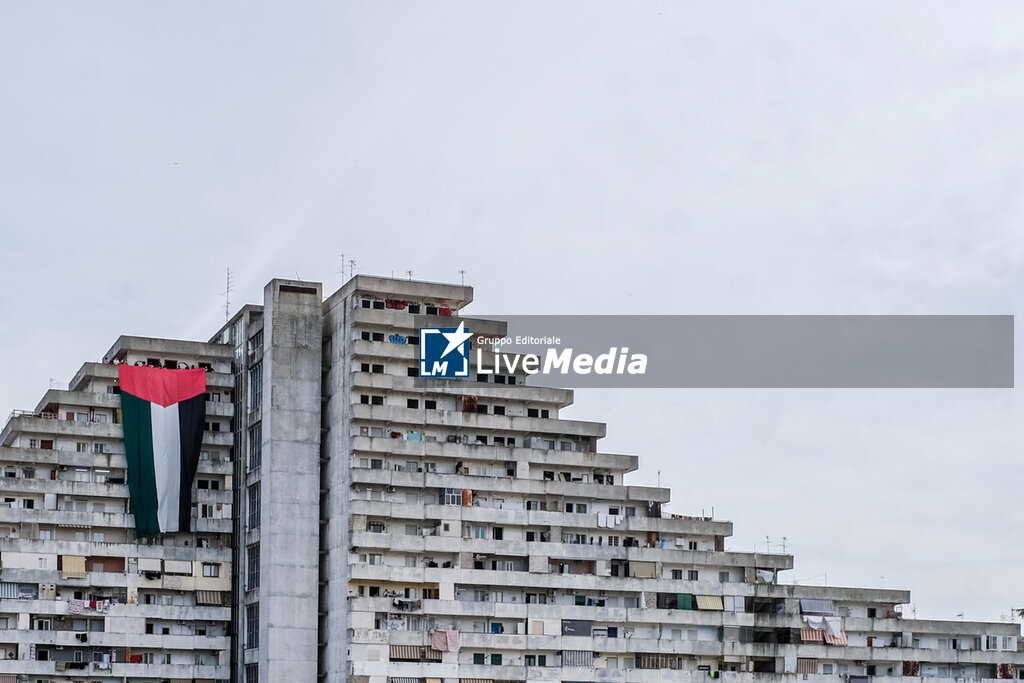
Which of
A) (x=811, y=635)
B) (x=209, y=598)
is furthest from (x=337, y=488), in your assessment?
(x=811, y=635)

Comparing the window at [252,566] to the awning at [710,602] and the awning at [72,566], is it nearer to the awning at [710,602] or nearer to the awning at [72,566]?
the awning at [72,566]

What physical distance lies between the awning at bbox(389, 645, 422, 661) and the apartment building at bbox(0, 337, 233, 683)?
11.4 metres

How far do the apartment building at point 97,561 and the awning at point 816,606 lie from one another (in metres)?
33.9

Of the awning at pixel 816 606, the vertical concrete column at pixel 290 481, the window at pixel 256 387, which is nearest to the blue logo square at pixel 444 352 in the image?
the vertical concrete column at pixel 290 481

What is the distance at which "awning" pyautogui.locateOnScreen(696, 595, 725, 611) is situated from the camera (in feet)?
353

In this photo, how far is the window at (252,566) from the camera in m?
105

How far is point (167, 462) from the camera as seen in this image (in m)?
107

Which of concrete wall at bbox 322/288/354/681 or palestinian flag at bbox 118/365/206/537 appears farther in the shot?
palestinian flag at bbox 118/365/206/537

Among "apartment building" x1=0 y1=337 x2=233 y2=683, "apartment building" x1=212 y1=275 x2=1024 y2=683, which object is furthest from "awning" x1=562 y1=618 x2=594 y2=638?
"apartment building" x1=0 y1=337 x2=233 y2=683

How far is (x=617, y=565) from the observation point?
10762 centimetres

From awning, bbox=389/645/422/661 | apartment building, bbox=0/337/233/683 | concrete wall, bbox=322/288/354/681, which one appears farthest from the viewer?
apartment building, bbox=0/337/233/683

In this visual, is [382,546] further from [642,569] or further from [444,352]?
[642,569]

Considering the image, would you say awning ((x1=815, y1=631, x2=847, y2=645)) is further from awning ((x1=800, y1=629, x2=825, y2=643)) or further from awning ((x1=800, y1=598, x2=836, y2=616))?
awning ((x1=800, y1=598, x2=836, y2=616))

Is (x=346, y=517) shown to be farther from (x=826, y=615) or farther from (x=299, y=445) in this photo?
(x=826, y=615)
